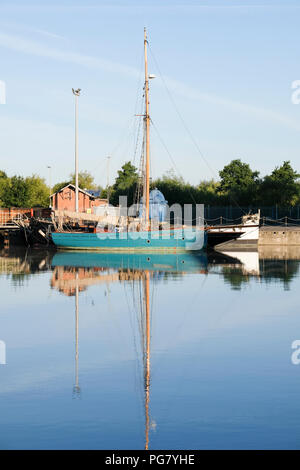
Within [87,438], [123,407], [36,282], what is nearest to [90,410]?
[123,407]

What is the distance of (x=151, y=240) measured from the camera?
57.5 metres

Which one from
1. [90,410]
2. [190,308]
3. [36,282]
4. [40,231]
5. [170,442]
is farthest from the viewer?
[40,231]

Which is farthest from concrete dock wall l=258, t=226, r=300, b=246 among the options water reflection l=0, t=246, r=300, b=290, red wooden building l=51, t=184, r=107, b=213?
red wooden building l=51, t=184, r=107, b=213

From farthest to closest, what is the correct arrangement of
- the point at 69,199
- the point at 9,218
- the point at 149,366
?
the point at 69,199, the point at 9,218, the point at 149,366

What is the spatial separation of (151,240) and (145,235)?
70 centimetres

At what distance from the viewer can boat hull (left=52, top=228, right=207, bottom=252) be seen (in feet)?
188

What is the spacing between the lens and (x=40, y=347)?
18.1 metres

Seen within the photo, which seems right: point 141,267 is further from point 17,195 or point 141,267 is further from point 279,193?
point 17,195

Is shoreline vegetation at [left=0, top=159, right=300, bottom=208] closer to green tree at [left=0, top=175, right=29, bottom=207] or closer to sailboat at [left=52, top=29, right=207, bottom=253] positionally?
green tree at [left=0, top=175, right=29, bottom=207]

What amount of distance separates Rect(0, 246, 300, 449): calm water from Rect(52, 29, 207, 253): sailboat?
2396 cm

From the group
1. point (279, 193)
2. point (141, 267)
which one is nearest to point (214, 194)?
point (279, 193)

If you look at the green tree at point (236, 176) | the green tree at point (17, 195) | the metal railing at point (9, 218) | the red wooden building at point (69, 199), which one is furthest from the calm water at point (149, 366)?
the green tree at point (236, 176)
